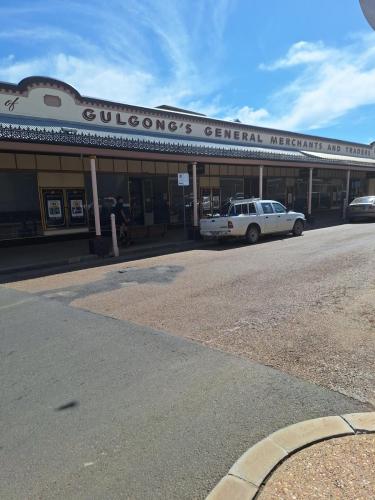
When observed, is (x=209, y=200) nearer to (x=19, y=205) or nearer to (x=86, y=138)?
(x=19, y=205)

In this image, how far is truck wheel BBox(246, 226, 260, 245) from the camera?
46.4ft

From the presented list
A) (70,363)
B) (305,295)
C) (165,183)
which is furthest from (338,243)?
(70,363)

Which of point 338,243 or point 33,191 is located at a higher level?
point 33,191

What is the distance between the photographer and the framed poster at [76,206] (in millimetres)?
15812

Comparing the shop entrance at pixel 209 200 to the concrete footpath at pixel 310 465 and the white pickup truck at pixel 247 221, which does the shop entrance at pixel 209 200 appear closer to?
the white pickup truck at pixel 247 221

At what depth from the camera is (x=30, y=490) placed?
2.49 m

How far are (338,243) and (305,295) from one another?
23.2ft

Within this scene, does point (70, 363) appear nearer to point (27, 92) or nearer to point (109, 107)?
point (27, 92)

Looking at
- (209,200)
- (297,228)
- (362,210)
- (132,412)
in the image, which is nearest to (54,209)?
(209,200)

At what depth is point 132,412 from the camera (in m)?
3.34

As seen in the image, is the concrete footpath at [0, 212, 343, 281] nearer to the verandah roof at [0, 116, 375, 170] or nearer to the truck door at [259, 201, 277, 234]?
the truck door at [259, 201, 277, 234]

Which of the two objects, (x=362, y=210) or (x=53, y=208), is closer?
(x=53, y=208)

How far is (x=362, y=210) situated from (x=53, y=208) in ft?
51.7

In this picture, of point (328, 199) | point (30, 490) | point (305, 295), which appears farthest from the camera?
point (328, 199)
